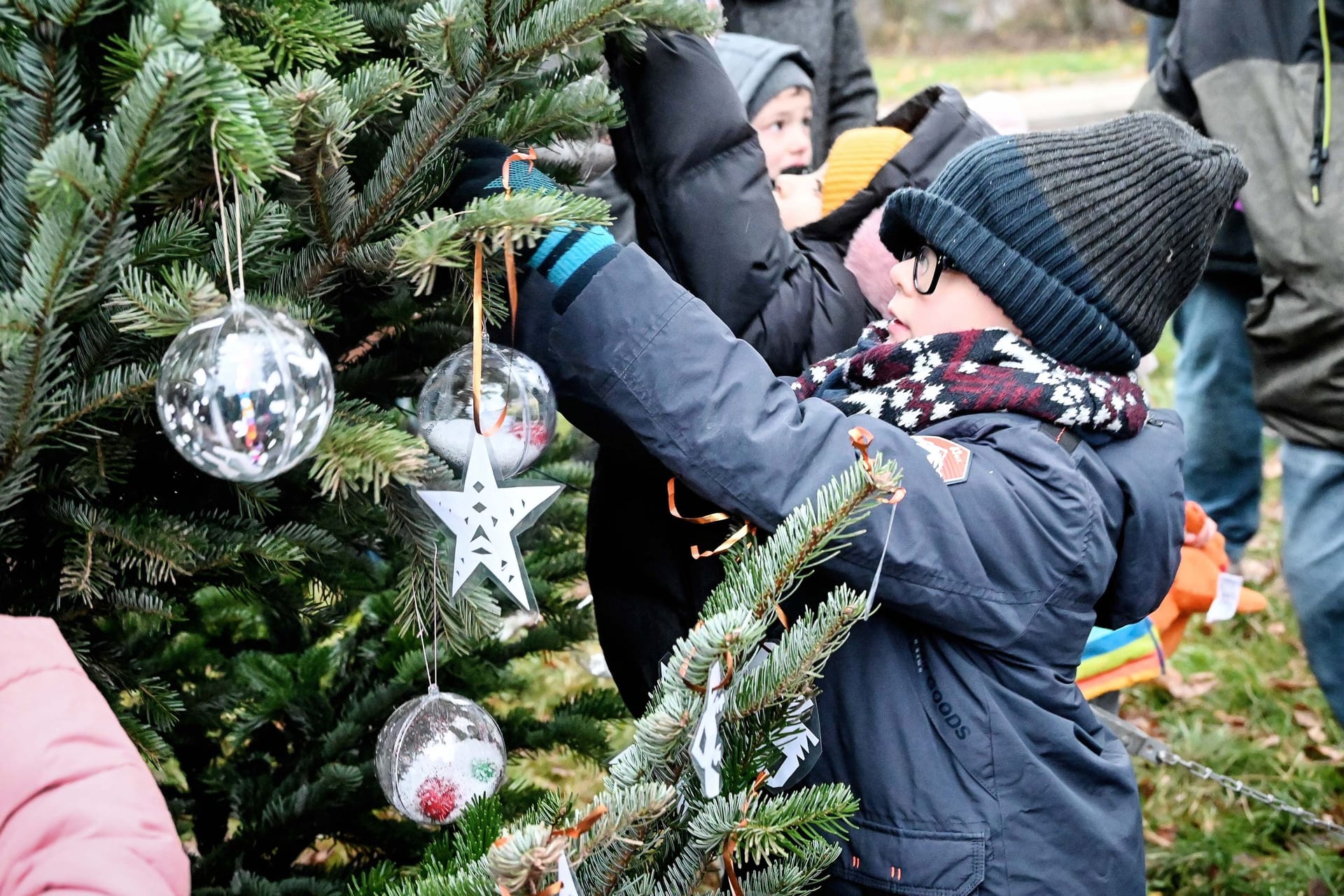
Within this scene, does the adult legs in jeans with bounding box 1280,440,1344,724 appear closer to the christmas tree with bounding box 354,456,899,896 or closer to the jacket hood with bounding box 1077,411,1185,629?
the jacket hood with bounding box 1077,411,1185,629

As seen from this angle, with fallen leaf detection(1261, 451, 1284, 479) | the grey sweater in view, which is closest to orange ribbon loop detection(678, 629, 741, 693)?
the grey sweater

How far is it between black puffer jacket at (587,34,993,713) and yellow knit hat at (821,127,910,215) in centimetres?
10

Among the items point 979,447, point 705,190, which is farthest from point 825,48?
point 979,447

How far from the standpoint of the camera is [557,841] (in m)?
0.97

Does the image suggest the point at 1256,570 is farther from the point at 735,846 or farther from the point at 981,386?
the point at 735,846

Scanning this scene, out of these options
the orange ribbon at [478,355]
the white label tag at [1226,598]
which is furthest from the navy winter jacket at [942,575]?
the white label tag at [1226,598]

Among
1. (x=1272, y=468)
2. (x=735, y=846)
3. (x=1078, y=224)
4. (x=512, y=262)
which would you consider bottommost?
(x=1272, y=468)

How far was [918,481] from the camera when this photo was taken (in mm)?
1424

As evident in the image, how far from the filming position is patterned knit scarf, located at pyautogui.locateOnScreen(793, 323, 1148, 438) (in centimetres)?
155

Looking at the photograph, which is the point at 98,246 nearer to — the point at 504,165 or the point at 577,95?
the point at 504,165

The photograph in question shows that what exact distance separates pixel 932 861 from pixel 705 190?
2.96ft

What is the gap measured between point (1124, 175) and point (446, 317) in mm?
895

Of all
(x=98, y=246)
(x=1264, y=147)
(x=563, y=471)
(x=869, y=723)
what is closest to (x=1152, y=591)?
(x=869, y=723)

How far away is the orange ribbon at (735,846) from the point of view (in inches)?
46.8
